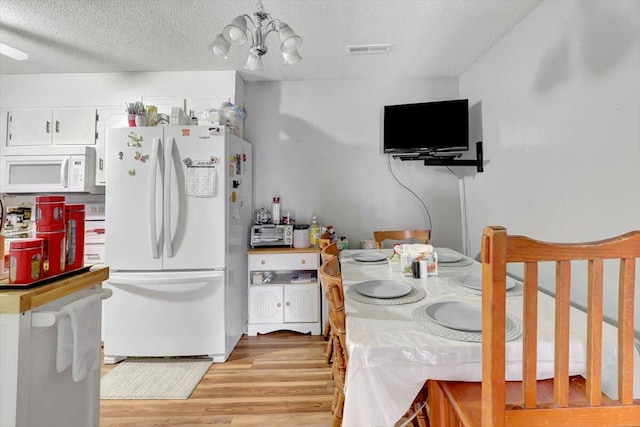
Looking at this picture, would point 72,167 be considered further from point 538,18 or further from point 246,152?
point 538,18

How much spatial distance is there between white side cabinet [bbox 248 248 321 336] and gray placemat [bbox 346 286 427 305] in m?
1.30

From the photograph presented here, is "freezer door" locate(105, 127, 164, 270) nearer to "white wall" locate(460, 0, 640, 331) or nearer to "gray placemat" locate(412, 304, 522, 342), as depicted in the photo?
"gray placemat" locate(412, 304, 522, 342)

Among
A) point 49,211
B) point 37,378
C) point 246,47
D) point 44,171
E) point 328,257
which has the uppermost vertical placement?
point 246,47

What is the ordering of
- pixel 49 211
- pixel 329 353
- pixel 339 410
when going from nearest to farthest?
pixel 49 211 → pixel 339 410 → pixel 329 353

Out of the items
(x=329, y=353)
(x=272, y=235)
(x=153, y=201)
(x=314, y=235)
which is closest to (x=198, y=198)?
(x=153, y=201)

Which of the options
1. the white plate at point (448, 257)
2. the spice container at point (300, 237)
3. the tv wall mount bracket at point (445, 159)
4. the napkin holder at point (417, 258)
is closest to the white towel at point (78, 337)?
the napkin holder at point (417, 258)

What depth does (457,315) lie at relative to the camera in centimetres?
112

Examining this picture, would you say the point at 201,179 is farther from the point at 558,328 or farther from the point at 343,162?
the point at 558,328

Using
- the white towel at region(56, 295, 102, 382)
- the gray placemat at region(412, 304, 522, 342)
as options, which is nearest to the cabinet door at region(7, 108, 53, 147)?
the white towel at region(56, 295, 102, 382)

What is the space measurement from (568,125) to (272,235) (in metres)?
2.31

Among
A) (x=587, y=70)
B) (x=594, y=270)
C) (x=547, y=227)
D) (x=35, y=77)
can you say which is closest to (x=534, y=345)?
(x=594, y=270)

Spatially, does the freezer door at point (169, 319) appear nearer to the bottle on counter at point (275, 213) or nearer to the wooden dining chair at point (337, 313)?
the bottle on counter at point (275, 213)

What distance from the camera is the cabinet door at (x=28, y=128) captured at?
279 centimetres

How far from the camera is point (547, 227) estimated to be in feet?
5.95
